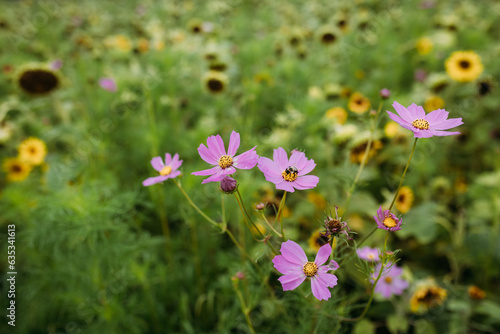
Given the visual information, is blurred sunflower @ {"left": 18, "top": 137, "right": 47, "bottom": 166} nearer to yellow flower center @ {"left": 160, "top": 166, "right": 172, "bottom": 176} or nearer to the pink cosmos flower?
yellow flower center @ {"left": 160, "top": 166, "right": 172, "bottom": 176}

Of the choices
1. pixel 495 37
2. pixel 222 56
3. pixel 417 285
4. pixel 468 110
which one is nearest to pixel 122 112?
pixel 222 56

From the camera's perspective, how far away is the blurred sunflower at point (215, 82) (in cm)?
203

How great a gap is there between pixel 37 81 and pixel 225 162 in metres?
1.82

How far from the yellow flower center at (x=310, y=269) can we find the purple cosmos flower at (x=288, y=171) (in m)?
0.15

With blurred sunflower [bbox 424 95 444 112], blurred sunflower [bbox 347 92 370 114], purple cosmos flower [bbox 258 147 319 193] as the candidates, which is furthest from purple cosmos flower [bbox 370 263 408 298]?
blurred sunflower [bbox 424 95 444 112]

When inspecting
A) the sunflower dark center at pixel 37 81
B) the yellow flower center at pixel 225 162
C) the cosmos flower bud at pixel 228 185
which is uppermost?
the cosmos flower bud at pixel 228 185

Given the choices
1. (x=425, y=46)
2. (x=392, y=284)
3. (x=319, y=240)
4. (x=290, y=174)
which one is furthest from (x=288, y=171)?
(x=425, y=46)

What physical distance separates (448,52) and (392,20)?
2.42 ft

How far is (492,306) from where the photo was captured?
1.18 meters

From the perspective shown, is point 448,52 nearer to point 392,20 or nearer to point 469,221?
point 392,20

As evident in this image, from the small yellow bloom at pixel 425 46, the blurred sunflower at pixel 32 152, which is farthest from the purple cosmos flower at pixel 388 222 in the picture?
the small yellow bloom at pixel 425 46

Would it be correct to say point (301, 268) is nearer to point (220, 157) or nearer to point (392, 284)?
point (220, 157)

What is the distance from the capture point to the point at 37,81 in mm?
1911

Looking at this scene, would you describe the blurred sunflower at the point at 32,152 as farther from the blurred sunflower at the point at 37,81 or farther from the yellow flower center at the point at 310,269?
the yellow flower center at the point at 310,269
